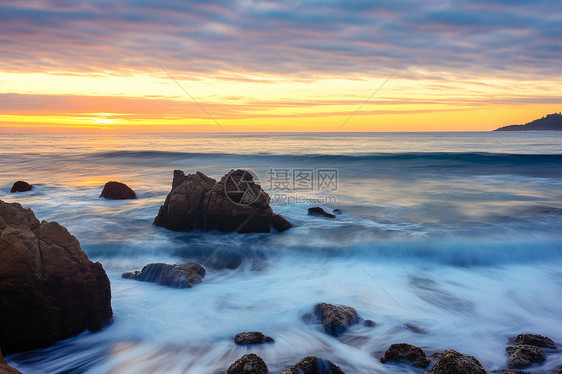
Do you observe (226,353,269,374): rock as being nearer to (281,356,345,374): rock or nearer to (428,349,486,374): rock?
(281,356,345,374): rock

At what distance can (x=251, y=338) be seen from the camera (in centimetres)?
518

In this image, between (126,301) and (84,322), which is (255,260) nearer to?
(126,301)

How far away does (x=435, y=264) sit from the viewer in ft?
29.2

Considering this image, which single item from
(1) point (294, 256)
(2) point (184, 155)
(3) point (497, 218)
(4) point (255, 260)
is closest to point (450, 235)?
(3) point (497, 218)

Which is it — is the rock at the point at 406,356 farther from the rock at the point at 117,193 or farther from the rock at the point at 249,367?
the rock at the point at 117,193

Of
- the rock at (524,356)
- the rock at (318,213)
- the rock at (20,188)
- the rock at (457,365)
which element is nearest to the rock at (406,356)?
the rock at (457,365)

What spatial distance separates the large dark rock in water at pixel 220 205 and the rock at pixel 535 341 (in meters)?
6.35

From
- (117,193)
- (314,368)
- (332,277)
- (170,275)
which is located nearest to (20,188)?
(117,193)

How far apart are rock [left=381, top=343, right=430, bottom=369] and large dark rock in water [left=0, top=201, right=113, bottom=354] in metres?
3.75

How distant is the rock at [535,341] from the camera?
490 cm

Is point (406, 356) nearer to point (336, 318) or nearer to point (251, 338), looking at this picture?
point (336, 318)

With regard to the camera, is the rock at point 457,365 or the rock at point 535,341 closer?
the rock at point 457,365

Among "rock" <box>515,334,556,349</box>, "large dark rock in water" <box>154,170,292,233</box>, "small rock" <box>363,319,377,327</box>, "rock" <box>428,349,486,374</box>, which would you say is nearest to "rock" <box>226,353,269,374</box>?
"rock" <box>428,349,486,374</box>

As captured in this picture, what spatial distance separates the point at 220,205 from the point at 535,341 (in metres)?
7.08
